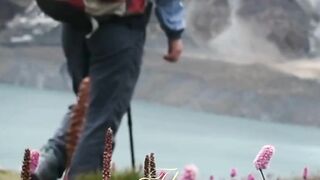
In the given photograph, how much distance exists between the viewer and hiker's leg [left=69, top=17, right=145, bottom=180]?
122 centimetres

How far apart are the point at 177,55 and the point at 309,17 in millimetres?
5097

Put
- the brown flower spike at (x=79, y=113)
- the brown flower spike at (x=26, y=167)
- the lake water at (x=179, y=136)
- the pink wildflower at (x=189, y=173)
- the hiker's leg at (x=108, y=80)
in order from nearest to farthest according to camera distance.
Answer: the brown flower spike at (x=26, y=167)
the pink wildflower at (x=189, y=173)
the brown flower spike at (x=79, y=113)
the hiker's leg at (x=108, y=80)
the lake water at (x=179, y=136)

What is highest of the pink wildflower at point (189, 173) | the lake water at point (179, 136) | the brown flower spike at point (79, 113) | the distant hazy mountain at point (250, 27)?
the distant hazy mountain at point (250, 27)

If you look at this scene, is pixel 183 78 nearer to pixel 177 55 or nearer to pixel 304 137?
pixel 304 137

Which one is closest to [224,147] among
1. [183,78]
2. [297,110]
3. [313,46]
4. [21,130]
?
[21,130]

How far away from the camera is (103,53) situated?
1.26 meters

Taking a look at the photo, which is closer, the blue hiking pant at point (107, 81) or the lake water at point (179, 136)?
the blue hiking pant at point (107, 81)

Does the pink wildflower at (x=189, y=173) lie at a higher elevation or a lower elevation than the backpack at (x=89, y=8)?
lower

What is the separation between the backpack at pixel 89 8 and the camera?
1.26m

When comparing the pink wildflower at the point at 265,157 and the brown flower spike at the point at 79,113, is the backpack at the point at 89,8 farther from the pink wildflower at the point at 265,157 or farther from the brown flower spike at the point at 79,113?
the pink wildflower at the point at 265,157

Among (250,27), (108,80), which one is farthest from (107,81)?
(250,27)

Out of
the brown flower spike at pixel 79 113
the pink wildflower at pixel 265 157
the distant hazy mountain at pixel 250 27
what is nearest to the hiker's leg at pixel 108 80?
the brown flower spike at pixel 79 113

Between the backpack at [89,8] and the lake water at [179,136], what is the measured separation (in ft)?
2.19

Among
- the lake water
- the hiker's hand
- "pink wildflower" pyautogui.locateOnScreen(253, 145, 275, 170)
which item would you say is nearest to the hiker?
the hiker's hand
